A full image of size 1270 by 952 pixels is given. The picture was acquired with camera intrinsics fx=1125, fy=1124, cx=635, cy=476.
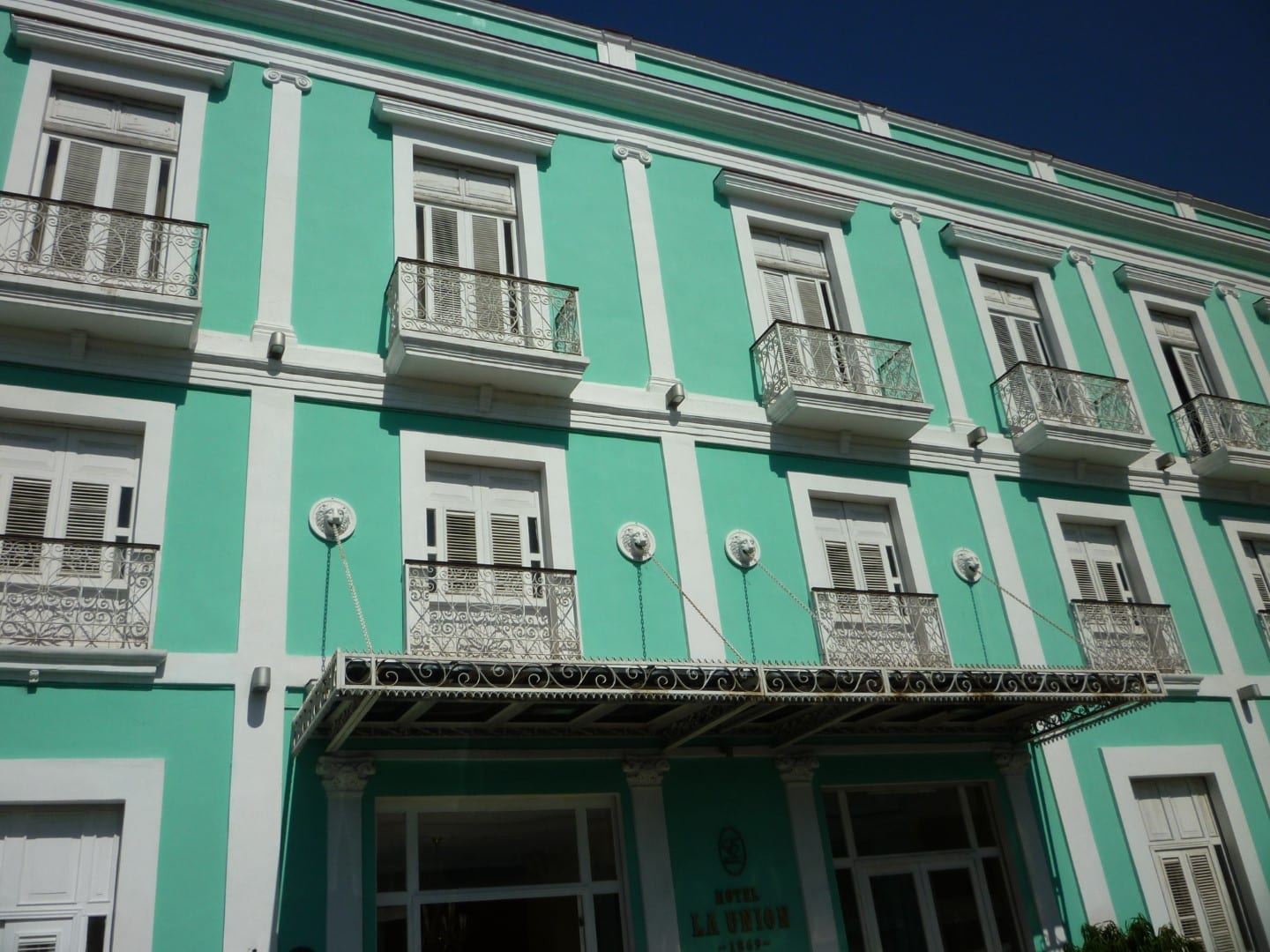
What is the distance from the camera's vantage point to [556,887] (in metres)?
9.41

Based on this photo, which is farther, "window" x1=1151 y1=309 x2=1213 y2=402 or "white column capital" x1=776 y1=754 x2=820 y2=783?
"window" x1=1151 y1=309 x2=1213 y2=402

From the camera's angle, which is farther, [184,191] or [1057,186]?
[1057,186]

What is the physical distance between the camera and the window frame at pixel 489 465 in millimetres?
9914

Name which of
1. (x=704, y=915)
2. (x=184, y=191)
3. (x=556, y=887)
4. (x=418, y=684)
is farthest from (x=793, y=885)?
(x=184, y=191)

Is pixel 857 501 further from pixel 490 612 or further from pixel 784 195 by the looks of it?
pixel 490 612

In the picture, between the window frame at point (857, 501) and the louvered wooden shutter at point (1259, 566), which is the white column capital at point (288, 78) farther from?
the louvered wooden shutter at point (1259, 566)

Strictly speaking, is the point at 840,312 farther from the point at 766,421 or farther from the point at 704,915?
the point at 704,915

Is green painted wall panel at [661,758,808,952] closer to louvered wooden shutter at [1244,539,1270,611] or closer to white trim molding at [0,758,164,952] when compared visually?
white trim molding at [0,758,164,952]

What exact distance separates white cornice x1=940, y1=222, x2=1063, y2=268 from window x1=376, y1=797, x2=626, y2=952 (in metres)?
8.79

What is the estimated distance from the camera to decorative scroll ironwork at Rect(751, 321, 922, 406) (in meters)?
12.2

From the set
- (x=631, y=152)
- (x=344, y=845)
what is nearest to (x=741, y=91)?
(x=631, y=152)

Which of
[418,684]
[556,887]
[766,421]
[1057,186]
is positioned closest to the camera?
[418,684]

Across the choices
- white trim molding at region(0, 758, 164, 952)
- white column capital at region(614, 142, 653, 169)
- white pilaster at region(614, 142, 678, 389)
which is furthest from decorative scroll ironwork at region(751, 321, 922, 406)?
white trim molding at region(0, 758, 164, 952)

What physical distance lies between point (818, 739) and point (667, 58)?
8.49 meters
